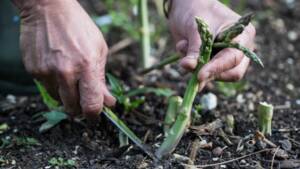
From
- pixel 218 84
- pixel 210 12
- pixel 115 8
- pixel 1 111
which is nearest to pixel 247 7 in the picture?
pixel 115 8

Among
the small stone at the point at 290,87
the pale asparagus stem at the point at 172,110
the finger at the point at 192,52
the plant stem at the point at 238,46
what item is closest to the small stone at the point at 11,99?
the pale asparagus stem at the point at 172,110

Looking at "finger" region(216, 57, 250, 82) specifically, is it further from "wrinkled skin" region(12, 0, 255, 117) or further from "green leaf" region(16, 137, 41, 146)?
"green leaf" region(16, 137, 41, 146)

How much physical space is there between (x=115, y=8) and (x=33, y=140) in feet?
4.00

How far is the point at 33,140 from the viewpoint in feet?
5.26

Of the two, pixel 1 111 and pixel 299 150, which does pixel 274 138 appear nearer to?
pixel 299 150

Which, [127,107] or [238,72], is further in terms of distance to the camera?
[127,107]

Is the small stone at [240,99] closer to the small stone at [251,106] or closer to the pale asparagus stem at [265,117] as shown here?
the small stone at [251,106]

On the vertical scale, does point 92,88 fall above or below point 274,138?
above

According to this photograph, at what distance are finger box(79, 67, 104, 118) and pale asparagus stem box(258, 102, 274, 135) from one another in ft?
1.46

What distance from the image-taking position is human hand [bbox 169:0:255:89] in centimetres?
138

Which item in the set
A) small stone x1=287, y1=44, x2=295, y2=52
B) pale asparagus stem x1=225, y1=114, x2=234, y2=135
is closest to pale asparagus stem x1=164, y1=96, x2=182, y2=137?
pale asparagus stem x1=225, y1=114, x2=234, y2=135

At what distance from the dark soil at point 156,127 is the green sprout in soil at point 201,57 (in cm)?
5

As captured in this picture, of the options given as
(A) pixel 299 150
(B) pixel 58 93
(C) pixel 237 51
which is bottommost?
(A) pixel 299 150

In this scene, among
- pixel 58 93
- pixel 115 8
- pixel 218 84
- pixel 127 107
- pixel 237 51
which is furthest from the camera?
pixel 115 8
